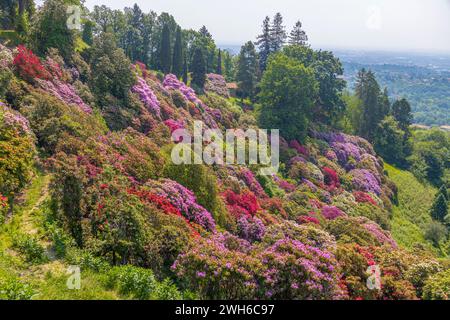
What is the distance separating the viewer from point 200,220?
15.1m

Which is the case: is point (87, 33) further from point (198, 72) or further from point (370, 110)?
point (370, 110)

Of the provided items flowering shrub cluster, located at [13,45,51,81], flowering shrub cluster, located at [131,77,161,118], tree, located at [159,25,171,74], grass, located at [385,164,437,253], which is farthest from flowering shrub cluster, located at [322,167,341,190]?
tree, located at [159,25,171,74]

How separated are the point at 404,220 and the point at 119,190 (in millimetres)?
36267

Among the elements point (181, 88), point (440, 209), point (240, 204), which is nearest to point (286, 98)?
point (181, 88)

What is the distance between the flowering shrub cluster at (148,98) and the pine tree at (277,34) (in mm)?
41095

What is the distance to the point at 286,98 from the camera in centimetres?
4372

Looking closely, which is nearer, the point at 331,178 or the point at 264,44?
the point at 331,178

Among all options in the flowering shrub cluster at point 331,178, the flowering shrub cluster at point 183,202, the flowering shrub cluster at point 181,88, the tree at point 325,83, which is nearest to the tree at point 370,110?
the tree at point 325,83

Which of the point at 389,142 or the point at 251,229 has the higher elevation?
the point at 251,229

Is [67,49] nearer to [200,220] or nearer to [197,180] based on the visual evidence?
[197,180]

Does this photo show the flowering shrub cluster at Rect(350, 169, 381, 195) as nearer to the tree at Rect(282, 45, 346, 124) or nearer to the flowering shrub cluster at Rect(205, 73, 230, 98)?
the tree at Rect(282, 45, 346, 124)

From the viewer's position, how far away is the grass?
3450 centimetres

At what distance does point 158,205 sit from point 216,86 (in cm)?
4263

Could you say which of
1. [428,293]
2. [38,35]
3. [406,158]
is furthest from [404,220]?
[38,35]
